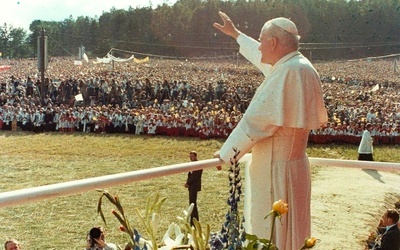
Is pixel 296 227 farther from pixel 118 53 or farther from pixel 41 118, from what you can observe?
pixel 118 53

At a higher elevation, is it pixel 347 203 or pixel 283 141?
pixel 283 141

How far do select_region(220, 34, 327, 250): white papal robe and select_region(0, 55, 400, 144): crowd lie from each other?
15338mm

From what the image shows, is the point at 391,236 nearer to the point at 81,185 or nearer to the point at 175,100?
the point at 81,185

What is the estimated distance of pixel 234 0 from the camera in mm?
41625

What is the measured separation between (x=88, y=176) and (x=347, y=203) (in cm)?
608

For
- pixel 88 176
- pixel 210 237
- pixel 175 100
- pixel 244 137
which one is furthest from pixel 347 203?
pixel 175 100

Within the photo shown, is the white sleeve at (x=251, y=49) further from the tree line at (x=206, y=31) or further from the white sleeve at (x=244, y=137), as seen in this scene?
the tree line at (x=206, y=31)

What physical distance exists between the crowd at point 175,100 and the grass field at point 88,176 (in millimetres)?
914

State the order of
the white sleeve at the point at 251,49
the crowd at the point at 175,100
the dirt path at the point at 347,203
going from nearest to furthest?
the white sleeve at the point at 251,49 → the dirt path at the point at 347,203 → the crowd at the point at 175,100

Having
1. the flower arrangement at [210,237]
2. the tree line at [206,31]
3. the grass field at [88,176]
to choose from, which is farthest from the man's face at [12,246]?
the tree line at [206,31]

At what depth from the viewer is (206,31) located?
44094 mm

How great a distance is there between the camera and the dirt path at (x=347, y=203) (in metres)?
7.26

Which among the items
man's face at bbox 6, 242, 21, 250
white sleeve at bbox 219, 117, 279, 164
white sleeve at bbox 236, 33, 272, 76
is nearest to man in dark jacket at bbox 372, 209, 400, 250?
white sleeve at bbox 236, 33, 272, 76

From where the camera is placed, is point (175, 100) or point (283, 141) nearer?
point (283, 141)
